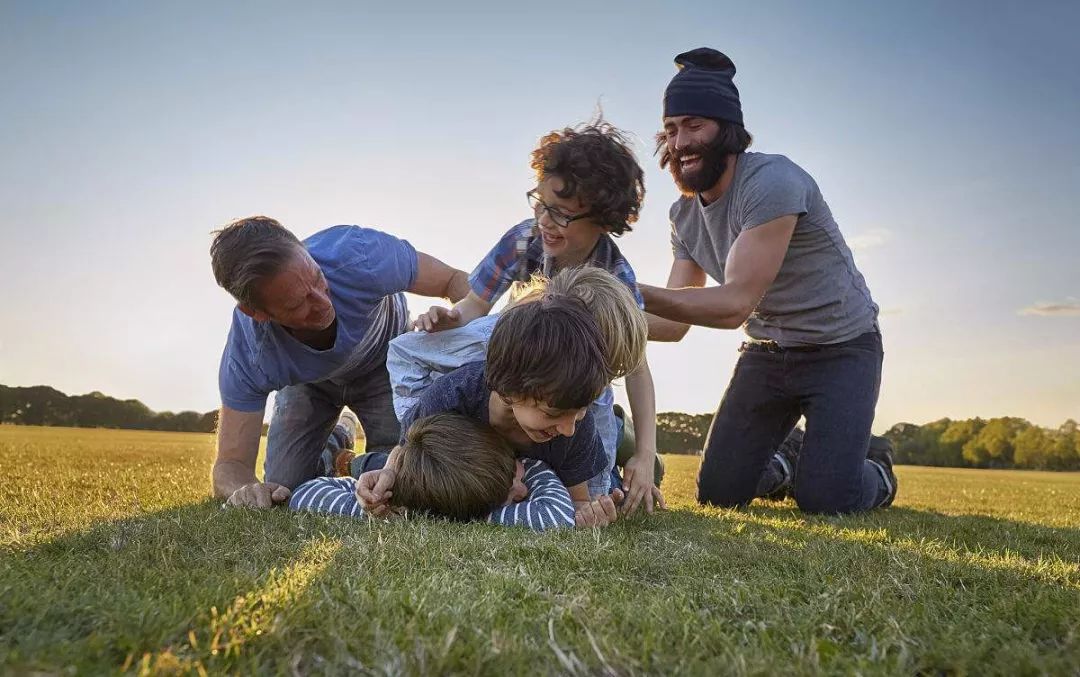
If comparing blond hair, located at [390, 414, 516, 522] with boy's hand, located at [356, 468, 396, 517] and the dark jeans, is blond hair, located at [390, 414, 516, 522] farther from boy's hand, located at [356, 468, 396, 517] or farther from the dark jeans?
the dark jeans

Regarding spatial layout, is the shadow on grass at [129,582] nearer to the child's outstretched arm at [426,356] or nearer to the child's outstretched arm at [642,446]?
the child's outstretched arm at [426,356]

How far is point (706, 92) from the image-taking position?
5.27m

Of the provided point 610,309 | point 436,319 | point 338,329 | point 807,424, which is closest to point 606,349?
point 610,309

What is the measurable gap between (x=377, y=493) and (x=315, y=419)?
2.46 meters

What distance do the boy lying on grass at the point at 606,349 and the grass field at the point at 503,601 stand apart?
74cm

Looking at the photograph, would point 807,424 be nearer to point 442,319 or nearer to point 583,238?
point 583,238

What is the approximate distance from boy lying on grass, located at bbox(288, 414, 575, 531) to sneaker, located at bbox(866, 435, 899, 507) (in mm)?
3242

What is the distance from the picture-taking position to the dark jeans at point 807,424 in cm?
552

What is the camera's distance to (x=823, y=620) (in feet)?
6.88

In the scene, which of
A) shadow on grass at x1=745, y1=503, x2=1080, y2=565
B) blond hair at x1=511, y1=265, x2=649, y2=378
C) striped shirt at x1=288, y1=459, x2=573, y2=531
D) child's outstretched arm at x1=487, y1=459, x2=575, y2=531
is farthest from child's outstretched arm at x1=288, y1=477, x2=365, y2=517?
shadow on grass at x1=745, y1=503, x2=1080, y2=565

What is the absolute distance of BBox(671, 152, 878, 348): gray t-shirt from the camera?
5.34m

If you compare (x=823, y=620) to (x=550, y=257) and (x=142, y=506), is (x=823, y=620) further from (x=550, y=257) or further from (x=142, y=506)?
(x=142, y=506)

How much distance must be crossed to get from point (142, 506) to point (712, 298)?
3.43 meters

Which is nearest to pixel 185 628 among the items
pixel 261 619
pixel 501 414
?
pixel 261 619
